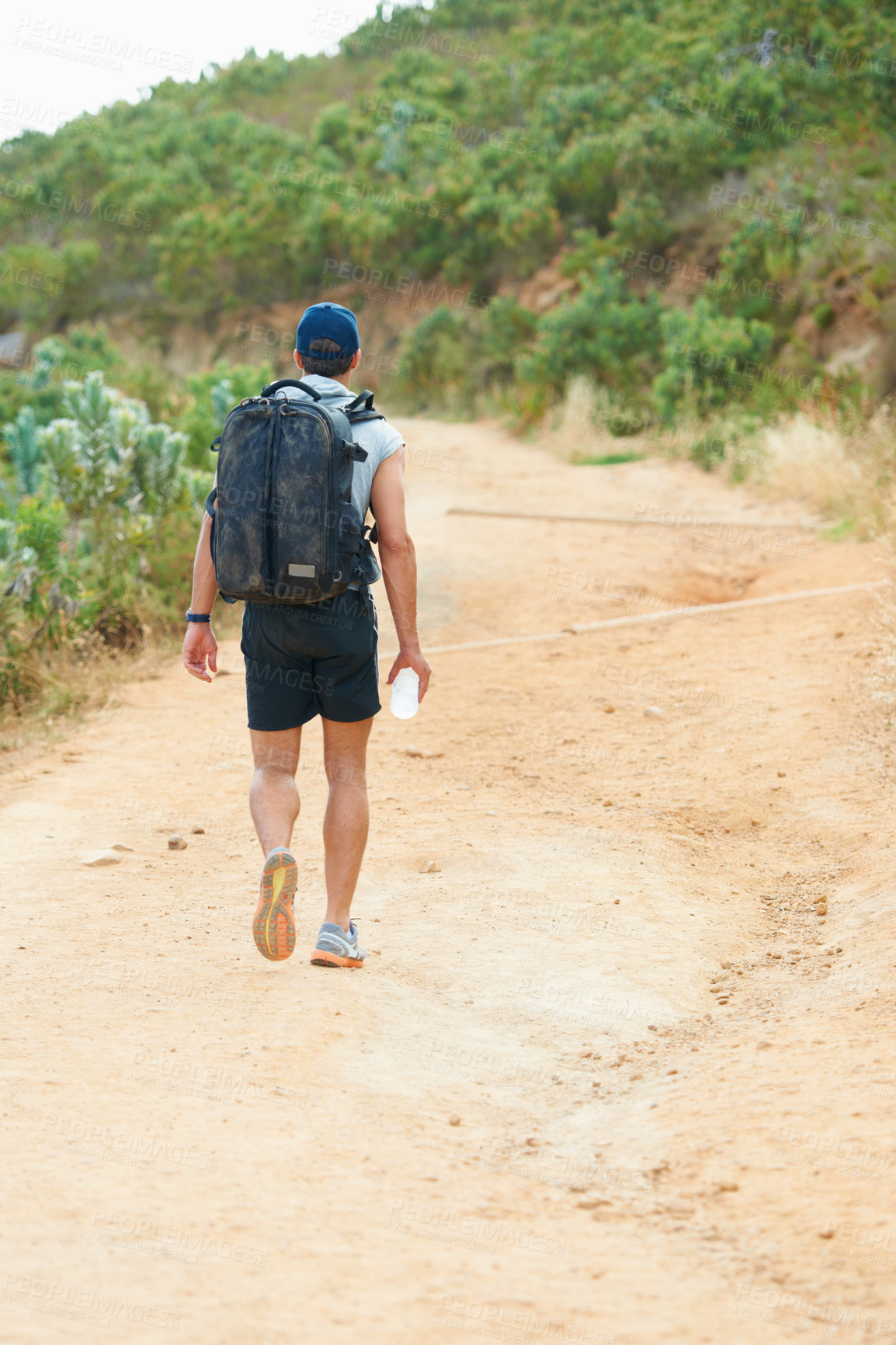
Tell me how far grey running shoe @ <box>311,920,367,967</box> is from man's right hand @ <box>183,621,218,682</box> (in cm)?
78

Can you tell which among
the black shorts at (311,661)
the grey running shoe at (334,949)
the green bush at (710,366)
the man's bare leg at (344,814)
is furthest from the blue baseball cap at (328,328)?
the green bush at (710,366)

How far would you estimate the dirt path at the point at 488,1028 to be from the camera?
1987mm

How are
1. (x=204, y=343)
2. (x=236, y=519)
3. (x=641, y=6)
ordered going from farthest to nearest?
1. (x=204, y=343)
2. (x=641, y=6)
3. (x=236, y=519)

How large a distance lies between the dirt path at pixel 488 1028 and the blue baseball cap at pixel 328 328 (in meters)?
1.73

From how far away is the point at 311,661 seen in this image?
10.7 feet

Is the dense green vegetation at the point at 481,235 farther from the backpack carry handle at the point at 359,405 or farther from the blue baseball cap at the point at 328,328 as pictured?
the backpack carry handle at the point at 359,405

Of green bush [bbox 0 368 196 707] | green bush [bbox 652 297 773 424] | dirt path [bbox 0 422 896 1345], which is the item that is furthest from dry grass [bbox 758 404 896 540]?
green bush [bbox 0 368 196 707]

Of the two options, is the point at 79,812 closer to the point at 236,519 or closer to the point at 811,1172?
the point at 236,519

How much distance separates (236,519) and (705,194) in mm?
15703

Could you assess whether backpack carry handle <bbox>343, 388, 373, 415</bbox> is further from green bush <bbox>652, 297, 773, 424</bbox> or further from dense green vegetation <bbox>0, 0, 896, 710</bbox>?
green bush <bbox>652, 297, 773, 424</bbox>

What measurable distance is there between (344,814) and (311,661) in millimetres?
440

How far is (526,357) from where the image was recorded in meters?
16.2

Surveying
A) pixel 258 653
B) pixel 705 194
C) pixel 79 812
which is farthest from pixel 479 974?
pixel 705 194

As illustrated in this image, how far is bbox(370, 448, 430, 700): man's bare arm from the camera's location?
3.22m
